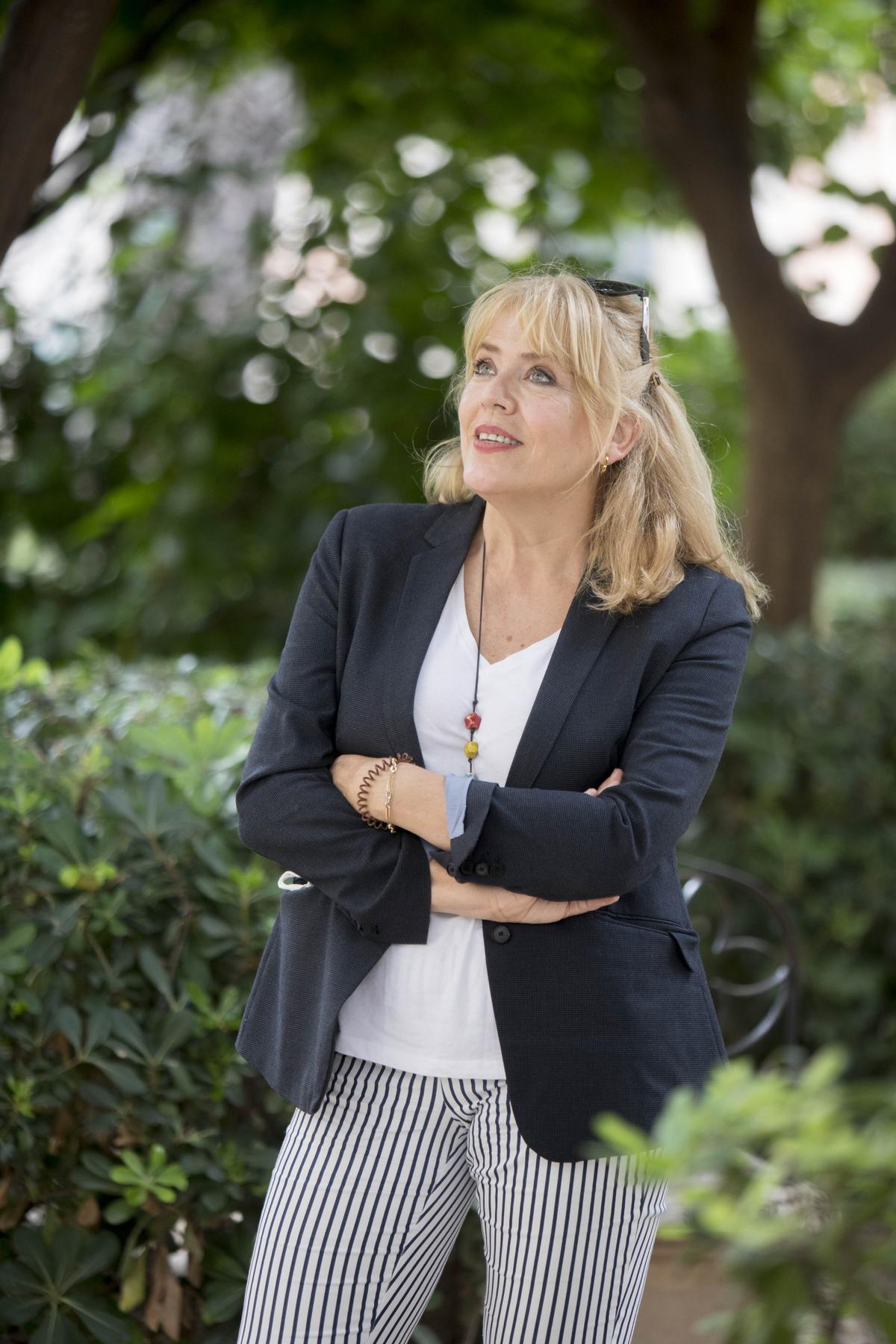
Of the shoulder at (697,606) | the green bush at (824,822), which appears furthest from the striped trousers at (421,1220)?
the green bush at (824,822)

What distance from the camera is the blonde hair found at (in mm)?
1827

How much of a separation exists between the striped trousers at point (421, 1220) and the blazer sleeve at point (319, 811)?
217 mm

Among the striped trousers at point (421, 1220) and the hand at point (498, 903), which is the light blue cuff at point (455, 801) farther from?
the striped trousers at point (421, 1220)

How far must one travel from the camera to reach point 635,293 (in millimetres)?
1935

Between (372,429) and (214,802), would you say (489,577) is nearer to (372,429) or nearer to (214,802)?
(214,802)

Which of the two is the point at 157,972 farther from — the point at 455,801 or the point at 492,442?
the point at 492,442

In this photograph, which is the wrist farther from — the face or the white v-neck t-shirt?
the face

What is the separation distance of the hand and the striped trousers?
0.70ft

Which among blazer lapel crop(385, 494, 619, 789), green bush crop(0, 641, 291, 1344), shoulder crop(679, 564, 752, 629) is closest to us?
blazer lapel crop(385, 494, 619, 789)

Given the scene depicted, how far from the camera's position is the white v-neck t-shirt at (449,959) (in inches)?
67.4

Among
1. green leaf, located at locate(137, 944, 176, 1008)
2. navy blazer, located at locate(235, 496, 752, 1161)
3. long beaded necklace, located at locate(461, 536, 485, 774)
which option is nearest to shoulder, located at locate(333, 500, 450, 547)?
navy blazer, located at locate(235, 496, 752, 1161)

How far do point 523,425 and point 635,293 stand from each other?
0.30m

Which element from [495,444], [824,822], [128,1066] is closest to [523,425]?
[495,444]

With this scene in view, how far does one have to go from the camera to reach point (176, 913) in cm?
225
